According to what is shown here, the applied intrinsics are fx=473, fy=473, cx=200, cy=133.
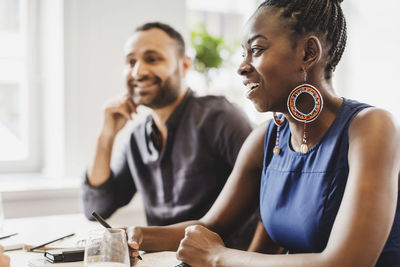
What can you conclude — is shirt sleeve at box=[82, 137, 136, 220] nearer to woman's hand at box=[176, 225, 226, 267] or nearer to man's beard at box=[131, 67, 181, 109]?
man's beard at box=[131, 67, 181, 109]

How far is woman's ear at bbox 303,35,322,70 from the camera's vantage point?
1.12 m

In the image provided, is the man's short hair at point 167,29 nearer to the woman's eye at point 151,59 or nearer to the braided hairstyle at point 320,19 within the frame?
the woman's eye at point 151,59

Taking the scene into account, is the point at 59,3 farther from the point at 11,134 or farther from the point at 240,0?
the point at 240,0

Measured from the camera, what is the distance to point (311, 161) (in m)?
1.13

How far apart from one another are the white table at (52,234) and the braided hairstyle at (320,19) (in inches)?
24.6

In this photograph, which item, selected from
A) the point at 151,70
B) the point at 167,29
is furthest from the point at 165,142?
the point at 167,29

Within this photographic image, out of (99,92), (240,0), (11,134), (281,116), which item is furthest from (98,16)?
(281,116)

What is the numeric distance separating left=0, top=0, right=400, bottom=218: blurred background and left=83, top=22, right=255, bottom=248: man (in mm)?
465

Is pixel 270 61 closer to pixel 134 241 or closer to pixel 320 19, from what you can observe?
pixel 320 19

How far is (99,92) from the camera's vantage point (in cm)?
249

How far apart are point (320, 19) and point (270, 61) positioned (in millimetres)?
157

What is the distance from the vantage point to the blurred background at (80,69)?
2438 mm

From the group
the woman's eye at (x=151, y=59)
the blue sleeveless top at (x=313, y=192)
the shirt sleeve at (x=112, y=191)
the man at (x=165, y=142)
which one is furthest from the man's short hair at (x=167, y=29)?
the blue sleeveless top at (x=313, y=192)

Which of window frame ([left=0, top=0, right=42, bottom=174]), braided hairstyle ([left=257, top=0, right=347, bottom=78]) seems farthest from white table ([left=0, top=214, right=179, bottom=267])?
Result: window frame ([left=0, top=0, right=42, bottom=174])
